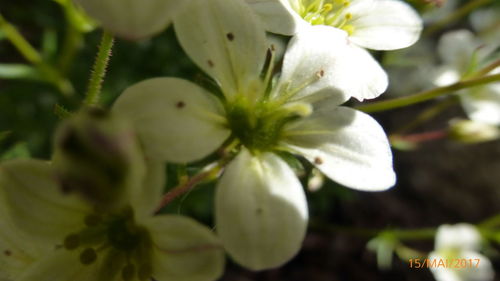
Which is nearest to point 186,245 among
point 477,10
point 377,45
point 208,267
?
point 208,267

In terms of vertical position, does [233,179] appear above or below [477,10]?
above

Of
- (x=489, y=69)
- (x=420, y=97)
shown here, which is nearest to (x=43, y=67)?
(x=420, y=97)

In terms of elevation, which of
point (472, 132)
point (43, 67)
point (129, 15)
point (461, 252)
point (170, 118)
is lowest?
point (461, 252)

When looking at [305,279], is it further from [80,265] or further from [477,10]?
[80,265]

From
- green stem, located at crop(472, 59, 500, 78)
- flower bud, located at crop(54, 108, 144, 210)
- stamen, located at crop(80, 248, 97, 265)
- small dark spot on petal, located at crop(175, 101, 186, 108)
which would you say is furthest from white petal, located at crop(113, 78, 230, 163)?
green stem, located at crop(472, 59, 500, 78)

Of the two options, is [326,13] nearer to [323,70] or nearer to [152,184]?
[323,70]

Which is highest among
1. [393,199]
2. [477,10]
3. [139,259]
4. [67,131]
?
[67,131]

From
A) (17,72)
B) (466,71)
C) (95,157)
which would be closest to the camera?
(95,157)
